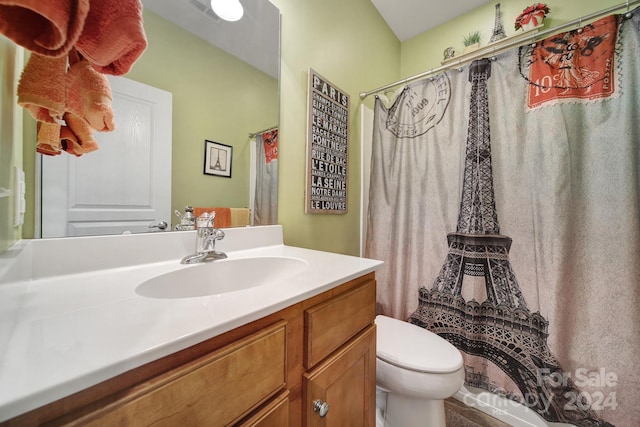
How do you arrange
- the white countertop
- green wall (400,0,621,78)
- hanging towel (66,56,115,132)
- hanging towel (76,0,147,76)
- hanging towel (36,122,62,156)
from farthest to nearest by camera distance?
1. green wall (400,0,621,78)
2. hanging towel (36,122,62,156)
3. hanging towel (66,56,115,132)
4. hanging towel (76,0,147,76)
5. the white countertop

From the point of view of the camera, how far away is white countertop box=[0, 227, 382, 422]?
250 mm

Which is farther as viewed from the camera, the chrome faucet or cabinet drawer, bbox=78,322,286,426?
the chrome faucet

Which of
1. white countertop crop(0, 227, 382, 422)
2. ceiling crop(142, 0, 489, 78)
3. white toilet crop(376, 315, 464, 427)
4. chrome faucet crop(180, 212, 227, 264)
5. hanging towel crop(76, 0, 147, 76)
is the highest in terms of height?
ceiling crop(142, 0, 489, 78)

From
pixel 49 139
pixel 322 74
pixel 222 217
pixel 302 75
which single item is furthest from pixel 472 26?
pixel 49 139

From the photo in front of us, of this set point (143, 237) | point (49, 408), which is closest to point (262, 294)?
point (49, 408)

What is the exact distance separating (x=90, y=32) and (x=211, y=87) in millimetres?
587

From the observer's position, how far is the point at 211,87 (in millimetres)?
912

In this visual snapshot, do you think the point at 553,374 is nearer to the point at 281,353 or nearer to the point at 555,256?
the point at 555,256

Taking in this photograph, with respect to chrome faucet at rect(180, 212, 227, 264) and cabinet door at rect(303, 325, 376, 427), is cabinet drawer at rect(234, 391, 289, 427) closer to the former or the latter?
cabinet door at rect(303, 325, 376, 427)

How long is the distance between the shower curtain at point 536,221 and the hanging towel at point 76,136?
1.38 metres

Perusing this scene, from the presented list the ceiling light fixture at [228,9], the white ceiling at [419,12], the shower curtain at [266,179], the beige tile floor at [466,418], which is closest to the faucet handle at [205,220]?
the shower curtain at [266,179]

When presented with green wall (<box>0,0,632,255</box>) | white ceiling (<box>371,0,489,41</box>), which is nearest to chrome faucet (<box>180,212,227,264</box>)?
green wall (<box>0,0,632,255</box>)

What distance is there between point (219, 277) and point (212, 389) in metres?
0.45

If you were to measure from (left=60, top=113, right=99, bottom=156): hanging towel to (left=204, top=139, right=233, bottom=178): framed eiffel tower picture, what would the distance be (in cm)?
31
